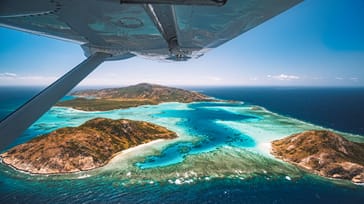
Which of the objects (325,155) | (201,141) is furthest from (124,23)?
(201,141)

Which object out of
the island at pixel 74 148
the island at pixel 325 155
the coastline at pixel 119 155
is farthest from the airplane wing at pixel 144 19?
the island at pixel 325 155

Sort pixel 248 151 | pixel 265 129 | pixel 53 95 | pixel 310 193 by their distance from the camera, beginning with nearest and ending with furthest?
pixel 53 95
pixel 310 193
pixel 248 151
pixel 265 129

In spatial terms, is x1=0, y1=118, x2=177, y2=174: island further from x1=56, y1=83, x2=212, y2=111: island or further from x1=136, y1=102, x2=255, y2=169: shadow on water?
x1=56, y1=83, x2=212, y2=111: island

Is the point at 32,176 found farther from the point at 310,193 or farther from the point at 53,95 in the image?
the point at 310,193

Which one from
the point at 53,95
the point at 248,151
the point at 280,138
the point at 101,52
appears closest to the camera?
the point at 53,95

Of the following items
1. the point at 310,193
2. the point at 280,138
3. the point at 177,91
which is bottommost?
the point at 310,193

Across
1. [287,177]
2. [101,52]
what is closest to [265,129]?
[287,177]

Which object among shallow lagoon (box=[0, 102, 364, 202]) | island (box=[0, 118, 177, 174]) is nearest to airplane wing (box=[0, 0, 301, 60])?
shallow lagoon (box=[0, 102, 364, 202])
